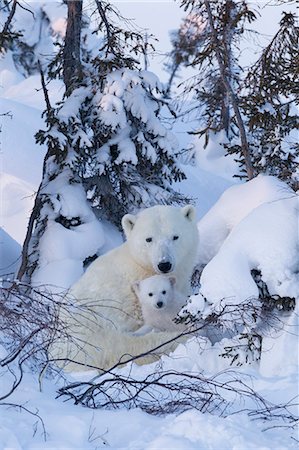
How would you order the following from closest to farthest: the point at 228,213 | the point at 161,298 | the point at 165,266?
the point at 161,298, the point at 165,266, the point at 228,213

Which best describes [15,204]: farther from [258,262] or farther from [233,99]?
[258,262]

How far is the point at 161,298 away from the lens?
277 inches

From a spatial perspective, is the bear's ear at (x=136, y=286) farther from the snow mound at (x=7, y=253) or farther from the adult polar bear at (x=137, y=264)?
the snow mound at (x=7, y=253)

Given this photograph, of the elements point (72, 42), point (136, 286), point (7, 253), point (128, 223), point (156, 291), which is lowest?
point (7, 253)

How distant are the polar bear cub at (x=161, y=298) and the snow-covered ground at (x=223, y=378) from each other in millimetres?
622

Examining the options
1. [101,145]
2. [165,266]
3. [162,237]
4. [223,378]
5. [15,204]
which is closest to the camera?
[223,378]

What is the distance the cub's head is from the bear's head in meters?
0.17

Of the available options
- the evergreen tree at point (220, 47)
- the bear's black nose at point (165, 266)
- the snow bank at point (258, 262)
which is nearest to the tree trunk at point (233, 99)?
the evergreen tree at point (220, 47)

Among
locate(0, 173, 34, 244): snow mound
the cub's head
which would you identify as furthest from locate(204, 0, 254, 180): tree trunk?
locate(0, 173, 34, 244): snow mound


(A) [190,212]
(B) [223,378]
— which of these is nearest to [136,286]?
(A) [190,212]

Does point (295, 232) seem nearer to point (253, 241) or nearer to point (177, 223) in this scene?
point (253, 241)

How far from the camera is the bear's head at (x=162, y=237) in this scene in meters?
7.39

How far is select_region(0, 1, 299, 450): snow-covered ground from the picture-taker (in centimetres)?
346

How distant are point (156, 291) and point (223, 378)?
1888 millimetres
